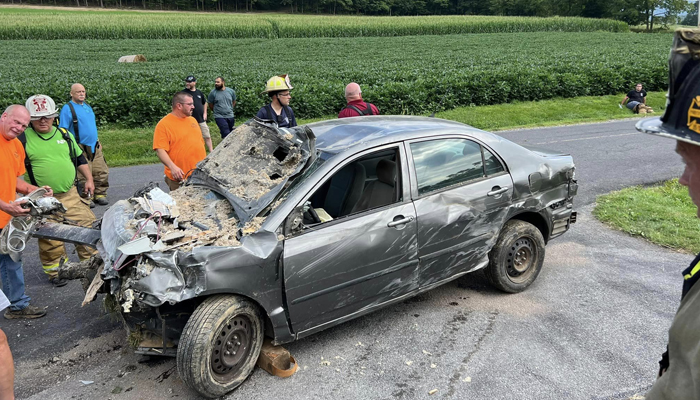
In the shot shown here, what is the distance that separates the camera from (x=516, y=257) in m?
5.06

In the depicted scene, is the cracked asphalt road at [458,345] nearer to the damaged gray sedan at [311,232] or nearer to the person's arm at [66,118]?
the damaged gray sedan at [311,232]

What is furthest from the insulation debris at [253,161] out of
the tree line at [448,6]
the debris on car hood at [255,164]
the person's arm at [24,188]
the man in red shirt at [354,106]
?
the tree line at [448,6]

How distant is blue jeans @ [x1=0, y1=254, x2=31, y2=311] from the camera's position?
4.77 m

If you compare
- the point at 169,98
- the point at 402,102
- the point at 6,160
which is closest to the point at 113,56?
the point at 169,98

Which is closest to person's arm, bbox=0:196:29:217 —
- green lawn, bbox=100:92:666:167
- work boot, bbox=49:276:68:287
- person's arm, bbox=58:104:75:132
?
work boot, bbox=49:276:68:287

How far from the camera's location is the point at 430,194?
437 cm

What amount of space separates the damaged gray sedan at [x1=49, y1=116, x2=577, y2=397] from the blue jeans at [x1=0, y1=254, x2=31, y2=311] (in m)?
1.20

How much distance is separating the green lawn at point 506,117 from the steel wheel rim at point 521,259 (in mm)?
9166

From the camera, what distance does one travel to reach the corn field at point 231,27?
48.1 meters

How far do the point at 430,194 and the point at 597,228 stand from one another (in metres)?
3.63

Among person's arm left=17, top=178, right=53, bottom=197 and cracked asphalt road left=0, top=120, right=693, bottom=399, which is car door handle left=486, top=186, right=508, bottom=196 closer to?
cracked asphalt road left=0, top=120, right=693, bottom=399

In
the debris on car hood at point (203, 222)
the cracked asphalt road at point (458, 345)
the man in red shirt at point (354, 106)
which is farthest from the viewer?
the man in red shirt at point (354, 106)

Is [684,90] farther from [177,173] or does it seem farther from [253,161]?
[177,173]

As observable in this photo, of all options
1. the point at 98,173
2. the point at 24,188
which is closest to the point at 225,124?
the point at 98,173
